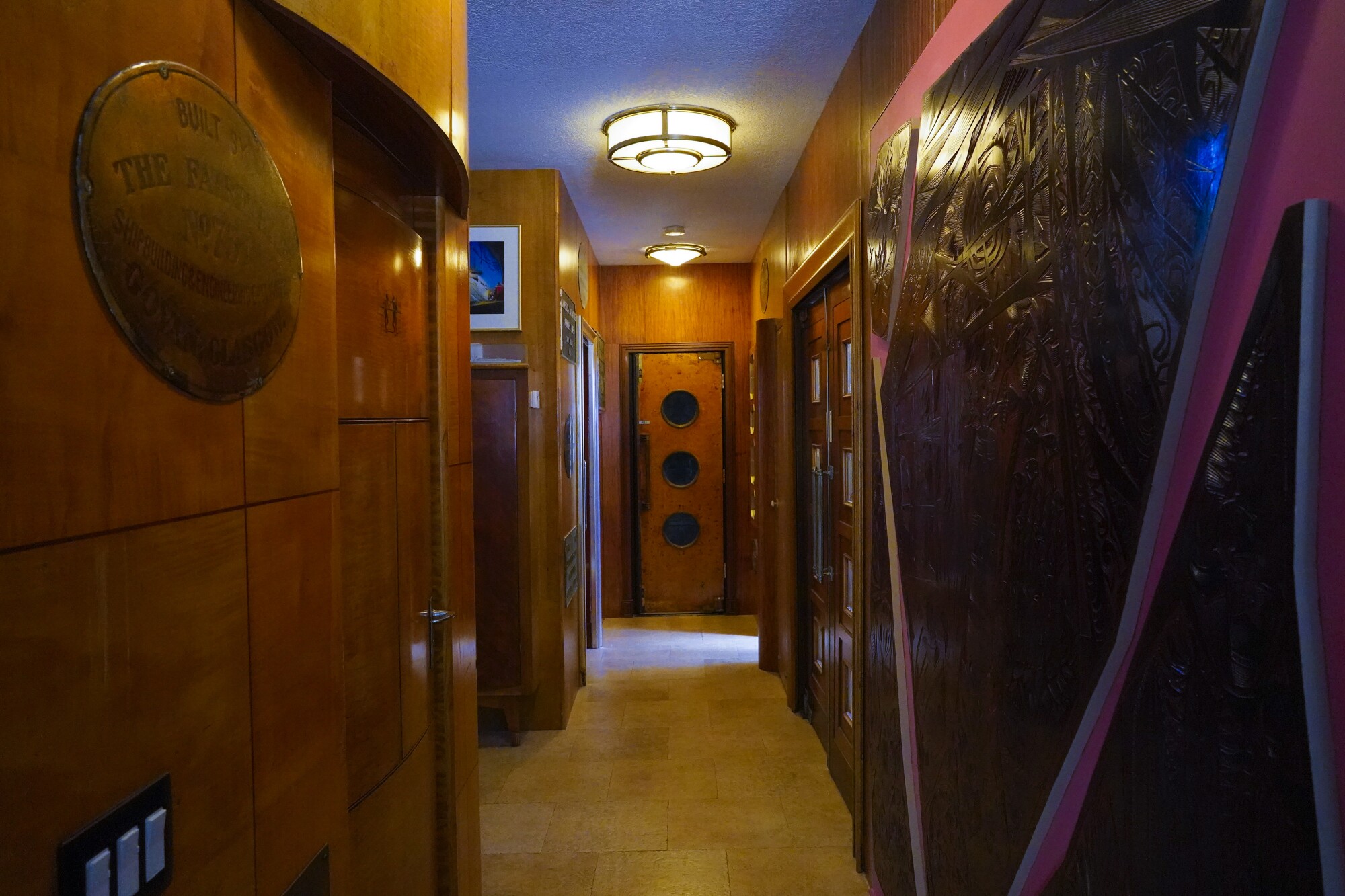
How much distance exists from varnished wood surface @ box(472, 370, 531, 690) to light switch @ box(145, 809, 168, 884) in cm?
311

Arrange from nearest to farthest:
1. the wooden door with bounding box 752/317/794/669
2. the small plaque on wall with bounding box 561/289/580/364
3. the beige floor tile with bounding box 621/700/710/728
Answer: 1. the beige floor tile with bounding box 621/700/710/728
2. the small plaque on wall with bounding box 561/289/580/364
3. the wooden door with bounding box 752/317/794/669

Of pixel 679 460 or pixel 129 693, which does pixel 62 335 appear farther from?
pixel 679 460

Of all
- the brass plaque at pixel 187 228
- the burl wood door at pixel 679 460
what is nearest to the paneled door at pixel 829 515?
the brass plaque at pixel 187 228

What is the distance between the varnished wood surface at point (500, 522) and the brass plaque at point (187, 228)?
2818 mm

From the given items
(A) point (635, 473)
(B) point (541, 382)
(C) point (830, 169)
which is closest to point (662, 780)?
(B) point (541, 382)

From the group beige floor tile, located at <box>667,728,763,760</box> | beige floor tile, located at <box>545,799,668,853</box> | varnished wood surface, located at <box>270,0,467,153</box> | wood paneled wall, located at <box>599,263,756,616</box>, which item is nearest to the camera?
varnished wood surface, located at <box>270,0,467,153</box>

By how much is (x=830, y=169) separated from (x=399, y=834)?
2837 millimetres

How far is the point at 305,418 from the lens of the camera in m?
1.26

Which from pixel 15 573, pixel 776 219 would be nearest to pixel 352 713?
pixel 15 573

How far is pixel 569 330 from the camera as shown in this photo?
4520 mm

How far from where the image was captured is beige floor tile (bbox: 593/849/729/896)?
2.64m

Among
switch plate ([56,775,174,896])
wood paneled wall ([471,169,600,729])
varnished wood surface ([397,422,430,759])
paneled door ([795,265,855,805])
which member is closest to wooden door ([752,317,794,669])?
paneled door ([795,265,855,805])

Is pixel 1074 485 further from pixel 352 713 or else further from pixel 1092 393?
pixel 352 713

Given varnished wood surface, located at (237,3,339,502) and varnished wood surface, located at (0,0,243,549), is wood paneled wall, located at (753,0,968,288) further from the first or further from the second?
varnished wood surface, located at (0,0,243,549)
